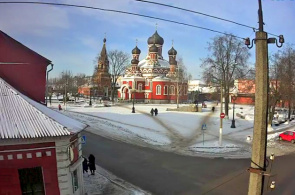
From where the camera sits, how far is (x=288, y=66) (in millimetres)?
37656

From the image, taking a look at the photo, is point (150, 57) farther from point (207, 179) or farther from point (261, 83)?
point (261, 83)

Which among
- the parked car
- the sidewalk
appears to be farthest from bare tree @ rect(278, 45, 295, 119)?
the sidewalk

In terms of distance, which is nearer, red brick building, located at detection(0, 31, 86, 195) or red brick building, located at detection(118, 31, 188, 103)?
red brick building, located at detection(0, 31, 86, 195)

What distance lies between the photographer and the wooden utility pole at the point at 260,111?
251 inches

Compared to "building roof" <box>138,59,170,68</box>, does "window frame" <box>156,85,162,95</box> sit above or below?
below

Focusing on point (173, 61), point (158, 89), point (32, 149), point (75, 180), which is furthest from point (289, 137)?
point (173, 61)

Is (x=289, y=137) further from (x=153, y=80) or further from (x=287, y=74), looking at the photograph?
(x=153, y=80)

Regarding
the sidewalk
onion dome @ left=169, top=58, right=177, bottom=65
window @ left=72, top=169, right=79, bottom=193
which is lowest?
the sidewalk

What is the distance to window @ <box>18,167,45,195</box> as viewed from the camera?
10.2 metres

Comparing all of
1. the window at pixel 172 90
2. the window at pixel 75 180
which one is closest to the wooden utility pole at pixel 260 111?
the window at pixel 75 180

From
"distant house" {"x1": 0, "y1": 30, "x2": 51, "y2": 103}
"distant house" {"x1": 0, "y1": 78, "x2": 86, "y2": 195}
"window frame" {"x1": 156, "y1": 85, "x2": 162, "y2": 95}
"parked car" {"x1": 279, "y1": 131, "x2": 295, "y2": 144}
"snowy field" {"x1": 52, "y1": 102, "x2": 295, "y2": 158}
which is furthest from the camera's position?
"window frame" {"x1": 156, "y1": 85, "x2": 162, "y2": 95}

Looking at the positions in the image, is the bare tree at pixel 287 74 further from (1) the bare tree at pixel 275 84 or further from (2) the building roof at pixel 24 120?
(2) the building roof at pixel 24 120

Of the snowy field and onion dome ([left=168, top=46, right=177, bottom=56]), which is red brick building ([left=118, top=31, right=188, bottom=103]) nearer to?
onion dome ([left=168, top=46, right=177, bottom=56])

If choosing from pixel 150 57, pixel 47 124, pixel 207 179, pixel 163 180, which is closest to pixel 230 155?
pixel 207 179
